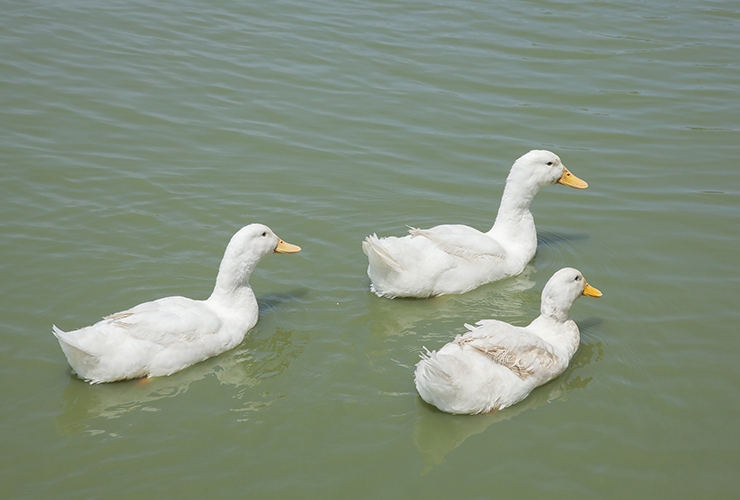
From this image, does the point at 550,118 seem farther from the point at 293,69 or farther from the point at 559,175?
the point at 293,69

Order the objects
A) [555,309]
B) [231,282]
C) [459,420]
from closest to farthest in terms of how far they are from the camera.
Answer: [459,420], [555,309], [231,282]

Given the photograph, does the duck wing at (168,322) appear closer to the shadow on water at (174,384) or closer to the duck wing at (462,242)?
the shadow on water at (174,384)

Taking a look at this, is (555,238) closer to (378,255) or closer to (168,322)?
(378,255)

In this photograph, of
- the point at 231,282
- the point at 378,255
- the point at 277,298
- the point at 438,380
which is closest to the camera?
the point at 438,380

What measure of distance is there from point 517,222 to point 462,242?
0.93m

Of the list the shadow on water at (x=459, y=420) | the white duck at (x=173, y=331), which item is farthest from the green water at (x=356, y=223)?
the white duck at (x=173, y=331)

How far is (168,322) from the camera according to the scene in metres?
6.00

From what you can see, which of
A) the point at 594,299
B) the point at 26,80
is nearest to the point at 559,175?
the point at 594,299

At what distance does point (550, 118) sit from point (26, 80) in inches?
341

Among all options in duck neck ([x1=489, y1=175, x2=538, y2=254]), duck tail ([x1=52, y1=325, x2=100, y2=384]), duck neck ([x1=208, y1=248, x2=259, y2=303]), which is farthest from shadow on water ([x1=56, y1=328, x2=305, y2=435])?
duck neck ([x1=489, y1=175, x2=538, y2=254])

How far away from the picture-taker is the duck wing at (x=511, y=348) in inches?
225

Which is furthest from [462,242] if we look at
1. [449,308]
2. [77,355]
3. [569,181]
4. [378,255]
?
[77,355]

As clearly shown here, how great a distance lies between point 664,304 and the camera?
23.4ft

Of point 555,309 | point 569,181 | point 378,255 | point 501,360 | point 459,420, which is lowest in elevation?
point 459,420
